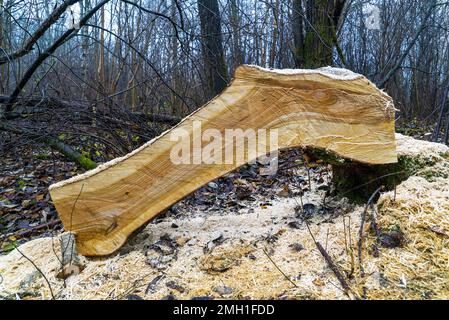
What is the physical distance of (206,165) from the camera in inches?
76.1

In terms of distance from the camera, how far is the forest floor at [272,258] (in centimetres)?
157

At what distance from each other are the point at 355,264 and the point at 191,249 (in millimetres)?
865

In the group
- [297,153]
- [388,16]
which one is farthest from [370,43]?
[297,153]

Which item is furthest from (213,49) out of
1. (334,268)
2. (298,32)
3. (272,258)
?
(334,268)

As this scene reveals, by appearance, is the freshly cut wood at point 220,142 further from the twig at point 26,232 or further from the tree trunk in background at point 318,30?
the tree trunk in background at point 318,30

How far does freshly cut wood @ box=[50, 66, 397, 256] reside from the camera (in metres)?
1.89

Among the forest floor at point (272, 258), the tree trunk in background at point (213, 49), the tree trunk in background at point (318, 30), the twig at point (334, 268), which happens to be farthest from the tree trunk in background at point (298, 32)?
the twig at point (334, 268)

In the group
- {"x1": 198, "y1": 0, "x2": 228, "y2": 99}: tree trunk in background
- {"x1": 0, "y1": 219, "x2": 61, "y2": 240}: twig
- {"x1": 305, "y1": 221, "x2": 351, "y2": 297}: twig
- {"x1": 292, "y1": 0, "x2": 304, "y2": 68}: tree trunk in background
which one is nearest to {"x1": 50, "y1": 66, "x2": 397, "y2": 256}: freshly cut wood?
{"x1": 305, "y1": 221, "x2": 351, "y2": 297}: twig

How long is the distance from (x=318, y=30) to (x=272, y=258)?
12.6 feet

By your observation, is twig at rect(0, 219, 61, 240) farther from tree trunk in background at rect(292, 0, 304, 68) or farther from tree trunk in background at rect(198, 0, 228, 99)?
tree trunk in background at rect(292, 0, 304, 68)

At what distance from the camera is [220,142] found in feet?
6.29

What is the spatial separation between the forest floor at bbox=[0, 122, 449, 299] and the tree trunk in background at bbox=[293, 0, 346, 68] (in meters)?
2.83

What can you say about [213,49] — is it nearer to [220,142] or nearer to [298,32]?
[298,32]

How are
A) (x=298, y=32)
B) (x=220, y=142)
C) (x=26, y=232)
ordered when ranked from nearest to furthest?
1. (x=220, y=142)
2. (x=26, y=232)
3. (x=298, y=32)
